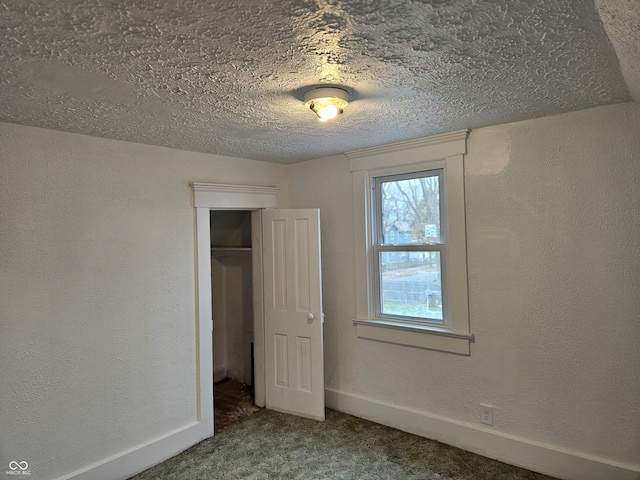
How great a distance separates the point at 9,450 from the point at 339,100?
268 centimetres

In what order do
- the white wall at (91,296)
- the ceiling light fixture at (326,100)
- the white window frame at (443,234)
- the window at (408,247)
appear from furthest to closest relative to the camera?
1. the window at (408,247)
2. the white window frame at (443,234)
3. the white wall at (91,296)
4. the ceiling light fixture at (326,100)

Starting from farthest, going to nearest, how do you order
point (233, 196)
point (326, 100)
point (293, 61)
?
point (233, 196)
point (326, 100)
point (293, 61)

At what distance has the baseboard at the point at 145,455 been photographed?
2.60m

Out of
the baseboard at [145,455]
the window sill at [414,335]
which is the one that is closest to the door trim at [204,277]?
the baseboard at [145,455]

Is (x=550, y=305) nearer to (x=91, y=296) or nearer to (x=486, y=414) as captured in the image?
(x=486, y=414)

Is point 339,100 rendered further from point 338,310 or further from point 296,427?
point 296,427

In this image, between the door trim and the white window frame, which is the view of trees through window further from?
the door trim

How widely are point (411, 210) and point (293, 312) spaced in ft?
4.48

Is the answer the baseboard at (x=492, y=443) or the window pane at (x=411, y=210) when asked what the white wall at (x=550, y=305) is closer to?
the baseboard at (x=492, y=443)

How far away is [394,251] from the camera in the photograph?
11.0ft

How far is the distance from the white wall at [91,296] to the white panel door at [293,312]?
30.2 inches

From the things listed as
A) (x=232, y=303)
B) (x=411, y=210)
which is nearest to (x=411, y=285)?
(x=411, y=210)

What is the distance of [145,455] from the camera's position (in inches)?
112

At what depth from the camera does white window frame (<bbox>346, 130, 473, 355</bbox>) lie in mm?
2936
